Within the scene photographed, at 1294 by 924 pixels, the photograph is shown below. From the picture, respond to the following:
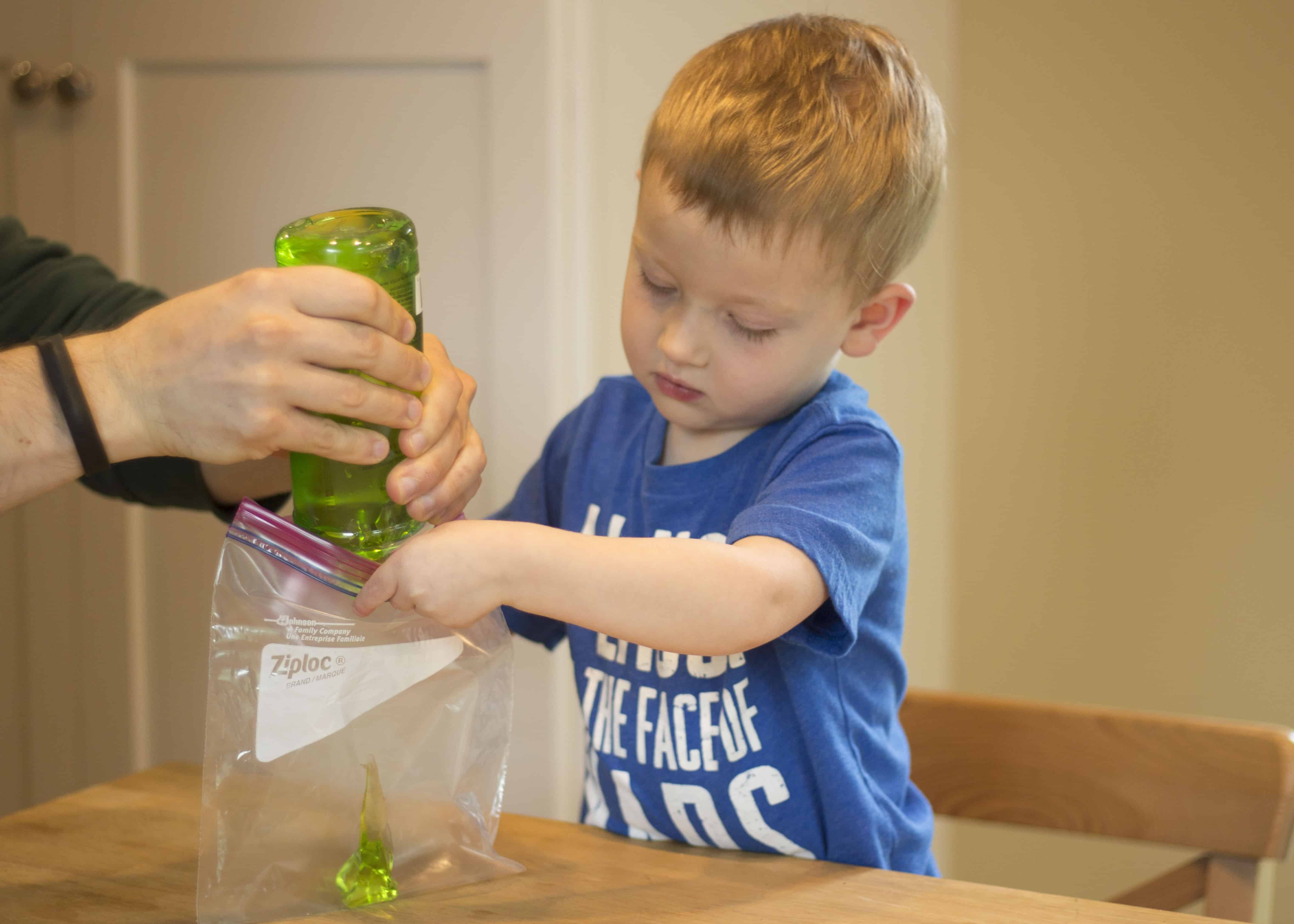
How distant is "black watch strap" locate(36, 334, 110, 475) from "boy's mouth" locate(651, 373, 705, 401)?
373 millimetres

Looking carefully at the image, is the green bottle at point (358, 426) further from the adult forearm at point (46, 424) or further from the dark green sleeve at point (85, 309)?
the dark green sleeve at point (85, 309)

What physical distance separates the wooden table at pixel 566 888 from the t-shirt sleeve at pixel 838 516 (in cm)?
15

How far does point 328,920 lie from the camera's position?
0.57 metres

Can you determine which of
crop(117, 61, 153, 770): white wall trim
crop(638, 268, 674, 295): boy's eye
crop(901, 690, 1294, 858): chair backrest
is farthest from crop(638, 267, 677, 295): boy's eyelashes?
crop(117, 61, 153, 770): white wall trim

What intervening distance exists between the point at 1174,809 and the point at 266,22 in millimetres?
1424

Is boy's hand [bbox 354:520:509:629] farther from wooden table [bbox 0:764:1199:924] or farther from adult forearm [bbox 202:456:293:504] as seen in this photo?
adult forearm [bbox 202:456:293:504]

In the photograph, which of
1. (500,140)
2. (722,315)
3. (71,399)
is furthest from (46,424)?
(500,140)

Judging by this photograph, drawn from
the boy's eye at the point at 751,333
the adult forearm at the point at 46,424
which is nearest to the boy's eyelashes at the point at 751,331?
the boy's eye at the point at 751,333

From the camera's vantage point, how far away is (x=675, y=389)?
75 cm

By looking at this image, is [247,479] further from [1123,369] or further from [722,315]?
[1123,369]

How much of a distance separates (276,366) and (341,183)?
0.97 m

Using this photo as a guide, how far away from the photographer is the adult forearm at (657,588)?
1.93 ft

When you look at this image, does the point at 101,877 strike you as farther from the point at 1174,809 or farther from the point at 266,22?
the point at 266,22

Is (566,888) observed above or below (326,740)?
below
